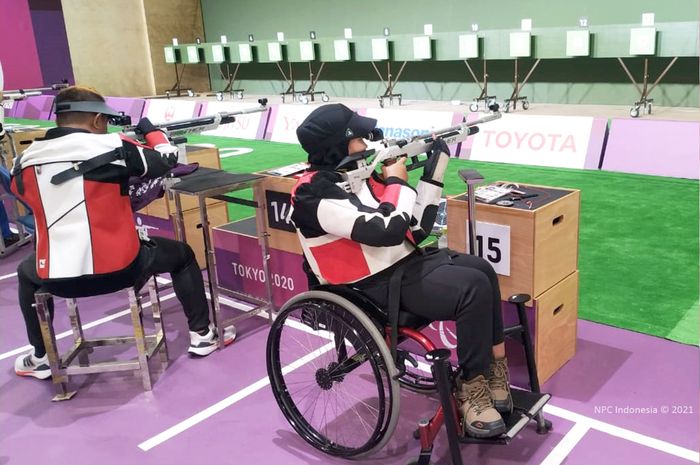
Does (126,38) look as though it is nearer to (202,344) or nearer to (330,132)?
(202,344)

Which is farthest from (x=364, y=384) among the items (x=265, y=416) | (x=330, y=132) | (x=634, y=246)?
(x=634, y=246)

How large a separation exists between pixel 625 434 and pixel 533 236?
788 millimetres

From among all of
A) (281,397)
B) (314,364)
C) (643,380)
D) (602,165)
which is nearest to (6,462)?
(281,397)

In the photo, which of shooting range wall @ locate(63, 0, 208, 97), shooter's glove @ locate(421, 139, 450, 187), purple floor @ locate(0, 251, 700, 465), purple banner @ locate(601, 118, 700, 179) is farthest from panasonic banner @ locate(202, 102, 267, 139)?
shooter's glove @ locate(421, 139, 450, 187)

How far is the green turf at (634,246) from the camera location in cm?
321

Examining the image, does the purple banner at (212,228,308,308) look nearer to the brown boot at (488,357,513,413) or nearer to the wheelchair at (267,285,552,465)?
the wheelchair at (267,285,552,465)

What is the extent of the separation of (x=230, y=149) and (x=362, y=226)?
23.3 feet

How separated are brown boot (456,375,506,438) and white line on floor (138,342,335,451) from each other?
106cm

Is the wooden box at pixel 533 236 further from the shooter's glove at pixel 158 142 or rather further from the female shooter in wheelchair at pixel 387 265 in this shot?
the shooter's glove at pixel 158 142

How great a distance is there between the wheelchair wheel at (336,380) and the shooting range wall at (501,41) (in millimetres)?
5360

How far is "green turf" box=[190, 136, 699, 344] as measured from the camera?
321 centimetres

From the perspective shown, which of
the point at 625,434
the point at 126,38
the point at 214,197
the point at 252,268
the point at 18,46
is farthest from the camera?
the point at 18,46

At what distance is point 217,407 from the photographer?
2703 millimetres

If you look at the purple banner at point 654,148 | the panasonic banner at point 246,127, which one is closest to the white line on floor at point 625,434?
the purple banner at point 654,148
